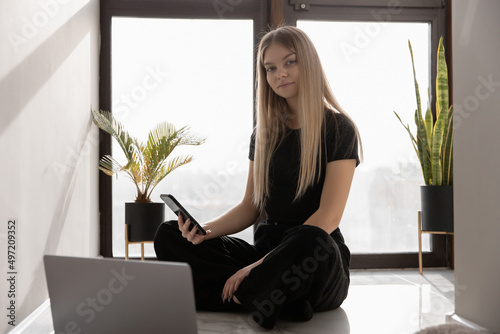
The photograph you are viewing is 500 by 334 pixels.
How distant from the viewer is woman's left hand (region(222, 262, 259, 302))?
1.82 meters

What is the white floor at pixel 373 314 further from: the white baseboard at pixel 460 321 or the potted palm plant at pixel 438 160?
the potted palm plant at pixel 438 160

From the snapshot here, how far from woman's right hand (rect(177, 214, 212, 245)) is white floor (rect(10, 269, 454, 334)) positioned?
0.30m

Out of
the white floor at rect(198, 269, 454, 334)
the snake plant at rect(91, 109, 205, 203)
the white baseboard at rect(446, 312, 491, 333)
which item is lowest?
the white floor at rect(198, 269, 454, 334)

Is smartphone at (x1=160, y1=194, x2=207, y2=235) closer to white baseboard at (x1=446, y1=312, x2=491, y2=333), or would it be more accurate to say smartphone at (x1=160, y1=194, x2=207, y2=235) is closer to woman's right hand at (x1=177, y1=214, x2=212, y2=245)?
woman's right hand at (x1=177, y1=214, x2=212, y2=245)

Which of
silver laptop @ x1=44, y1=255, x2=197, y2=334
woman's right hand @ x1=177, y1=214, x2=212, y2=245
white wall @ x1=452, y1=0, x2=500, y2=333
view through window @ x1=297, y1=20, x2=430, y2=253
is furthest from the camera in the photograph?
view through window @ x1=297, y1=20, x2=430, y2=253

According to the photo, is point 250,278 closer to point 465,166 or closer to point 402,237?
point 465,166

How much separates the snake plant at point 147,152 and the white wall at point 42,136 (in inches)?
5.5

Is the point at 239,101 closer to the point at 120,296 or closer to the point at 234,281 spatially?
the point at 234,281

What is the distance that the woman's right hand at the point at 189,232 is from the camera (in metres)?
1.99

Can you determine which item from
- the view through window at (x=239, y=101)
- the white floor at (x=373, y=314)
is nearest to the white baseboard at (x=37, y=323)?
the white floor at (x=373, y=314)

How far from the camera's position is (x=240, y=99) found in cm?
348

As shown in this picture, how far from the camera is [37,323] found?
1896mm

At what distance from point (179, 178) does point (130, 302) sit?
2379mm

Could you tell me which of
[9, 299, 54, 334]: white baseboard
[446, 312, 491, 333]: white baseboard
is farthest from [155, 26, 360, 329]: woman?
[9, 299, 54, 334]: white baseboard
